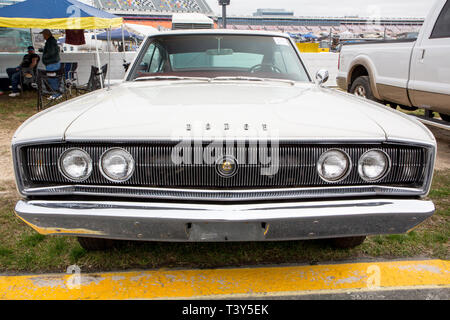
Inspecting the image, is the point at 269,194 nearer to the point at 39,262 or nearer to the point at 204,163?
the point at 204,163

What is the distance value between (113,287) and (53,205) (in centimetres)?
66

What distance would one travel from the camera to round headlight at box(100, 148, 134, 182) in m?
1.73

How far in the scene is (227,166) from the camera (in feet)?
5.66

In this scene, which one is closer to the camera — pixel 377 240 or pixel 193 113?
pixel 193 113

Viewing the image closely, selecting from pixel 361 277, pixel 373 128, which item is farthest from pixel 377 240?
pixel 373 128

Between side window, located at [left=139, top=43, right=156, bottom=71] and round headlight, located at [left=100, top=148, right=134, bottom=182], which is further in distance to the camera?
side window, located at [left=139, top=43, right=156, bottom=71]

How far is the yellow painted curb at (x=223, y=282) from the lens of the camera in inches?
80.9

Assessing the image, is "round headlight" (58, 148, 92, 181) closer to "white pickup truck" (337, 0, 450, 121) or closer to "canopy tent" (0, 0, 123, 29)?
"white pickup truck" (337, 0, 450, 121)

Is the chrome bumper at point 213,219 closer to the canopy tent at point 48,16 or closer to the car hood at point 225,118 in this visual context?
the car hood at point 225,118

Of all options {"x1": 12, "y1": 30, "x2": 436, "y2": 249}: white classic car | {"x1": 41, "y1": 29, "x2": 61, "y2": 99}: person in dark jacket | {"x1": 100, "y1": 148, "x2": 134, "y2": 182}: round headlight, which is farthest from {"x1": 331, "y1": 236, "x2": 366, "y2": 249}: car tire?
{"x1": 41, "y1": 29, "x2": 61, "y2": 99}: person in dark jacket

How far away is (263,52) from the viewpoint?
313cm

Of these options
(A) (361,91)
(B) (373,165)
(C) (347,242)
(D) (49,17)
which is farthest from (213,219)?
(D) (49,17)

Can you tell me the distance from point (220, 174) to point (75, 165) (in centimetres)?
70

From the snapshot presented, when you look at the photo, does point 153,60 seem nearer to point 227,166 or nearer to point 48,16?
point 227,166
